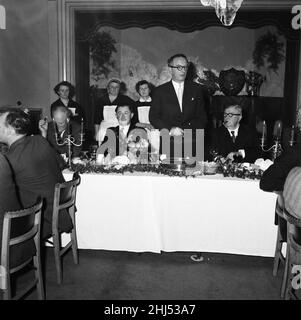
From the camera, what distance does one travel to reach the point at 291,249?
2436 millimetres

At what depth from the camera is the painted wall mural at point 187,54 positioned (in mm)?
9055

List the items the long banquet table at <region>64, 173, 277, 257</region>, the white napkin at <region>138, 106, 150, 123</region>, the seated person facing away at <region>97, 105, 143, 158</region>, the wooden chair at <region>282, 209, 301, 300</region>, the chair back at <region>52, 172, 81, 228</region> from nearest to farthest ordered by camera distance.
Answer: the wooden chair at <region>282, 209, 301, 300</region> → the chair back at <region>52, 172, 81, 228</region> → the long banquet table at <region>64, 173, 277, 257</region> → the seated person facing away at <region>97, 105, 143, 158</region> → the white napkin at <region>138, 106, 150, 123</region>

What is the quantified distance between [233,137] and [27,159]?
7.68ft

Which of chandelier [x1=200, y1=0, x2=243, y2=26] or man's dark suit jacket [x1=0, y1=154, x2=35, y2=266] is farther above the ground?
chandelier [x1=200, y1=0, x2=243, y2=26]

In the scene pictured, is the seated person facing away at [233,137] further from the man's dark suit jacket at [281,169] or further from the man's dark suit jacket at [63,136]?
the man's dark suit jacket at [63,136]

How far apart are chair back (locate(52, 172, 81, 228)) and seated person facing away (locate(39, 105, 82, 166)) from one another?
0.90 meters

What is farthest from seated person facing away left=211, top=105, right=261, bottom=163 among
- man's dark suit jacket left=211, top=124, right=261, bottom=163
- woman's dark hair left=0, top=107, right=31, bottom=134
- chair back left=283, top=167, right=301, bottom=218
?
woman's dark hair left=0, top=107, right=31, bottom=134

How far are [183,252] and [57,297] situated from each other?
1.29m

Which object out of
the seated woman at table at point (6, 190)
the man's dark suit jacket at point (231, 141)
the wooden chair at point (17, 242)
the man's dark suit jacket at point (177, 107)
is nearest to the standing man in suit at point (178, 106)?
the man's dark suit jacket at point (177, 107)

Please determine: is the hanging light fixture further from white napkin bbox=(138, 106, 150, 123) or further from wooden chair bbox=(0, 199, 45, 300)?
wooden chair bbox=(0, 199, 45, 300)

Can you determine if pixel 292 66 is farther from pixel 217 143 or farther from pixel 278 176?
pixel 278 176

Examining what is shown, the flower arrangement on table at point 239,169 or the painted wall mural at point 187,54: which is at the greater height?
the painted wall mural at point 187,54

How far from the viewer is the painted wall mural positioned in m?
9.05

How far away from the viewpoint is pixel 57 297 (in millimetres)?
2824
